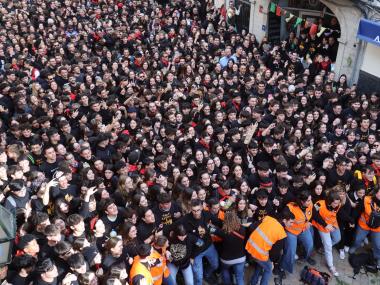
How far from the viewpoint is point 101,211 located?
5668mm

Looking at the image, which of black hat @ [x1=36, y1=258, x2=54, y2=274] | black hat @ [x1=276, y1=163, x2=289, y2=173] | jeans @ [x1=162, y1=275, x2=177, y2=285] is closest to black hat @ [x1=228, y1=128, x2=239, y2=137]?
black hat @ [x1=276, y1=163, x2=289, y2=173]

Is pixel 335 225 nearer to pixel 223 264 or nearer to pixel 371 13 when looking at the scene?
pixel 223 264

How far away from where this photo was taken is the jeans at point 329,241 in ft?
21.4

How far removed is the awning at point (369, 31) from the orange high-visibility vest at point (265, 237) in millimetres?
7097

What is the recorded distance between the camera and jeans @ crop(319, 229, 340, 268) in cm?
653

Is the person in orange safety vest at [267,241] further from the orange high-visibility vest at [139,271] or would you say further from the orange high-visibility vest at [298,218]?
the orange high-visibility vest at [139,271]

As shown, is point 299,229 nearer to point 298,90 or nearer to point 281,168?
point 281,168

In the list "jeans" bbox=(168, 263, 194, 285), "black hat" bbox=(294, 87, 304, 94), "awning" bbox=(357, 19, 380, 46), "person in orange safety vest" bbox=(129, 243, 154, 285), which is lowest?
"jeans" bbox=(168, 263, 194, 285)

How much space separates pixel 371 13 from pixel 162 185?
25.9 ft

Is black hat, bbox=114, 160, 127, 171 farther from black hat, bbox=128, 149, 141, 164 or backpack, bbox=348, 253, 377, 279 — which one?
backpack, bbox=348, 253, 377, 279

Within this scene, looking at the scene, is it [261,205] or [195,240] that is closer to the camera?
[195,240]

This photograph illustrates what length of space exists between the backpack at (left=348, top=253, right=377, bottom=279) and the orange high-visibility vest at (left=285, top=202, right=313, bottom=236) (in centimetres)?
126

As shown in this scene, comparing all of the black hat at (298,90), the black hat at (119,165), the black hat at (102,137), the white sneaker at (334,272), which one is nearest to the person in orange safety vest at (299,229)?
the white sneaker at (334,272)

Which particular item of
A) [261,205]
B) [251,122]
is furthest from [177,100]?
[261,205]
